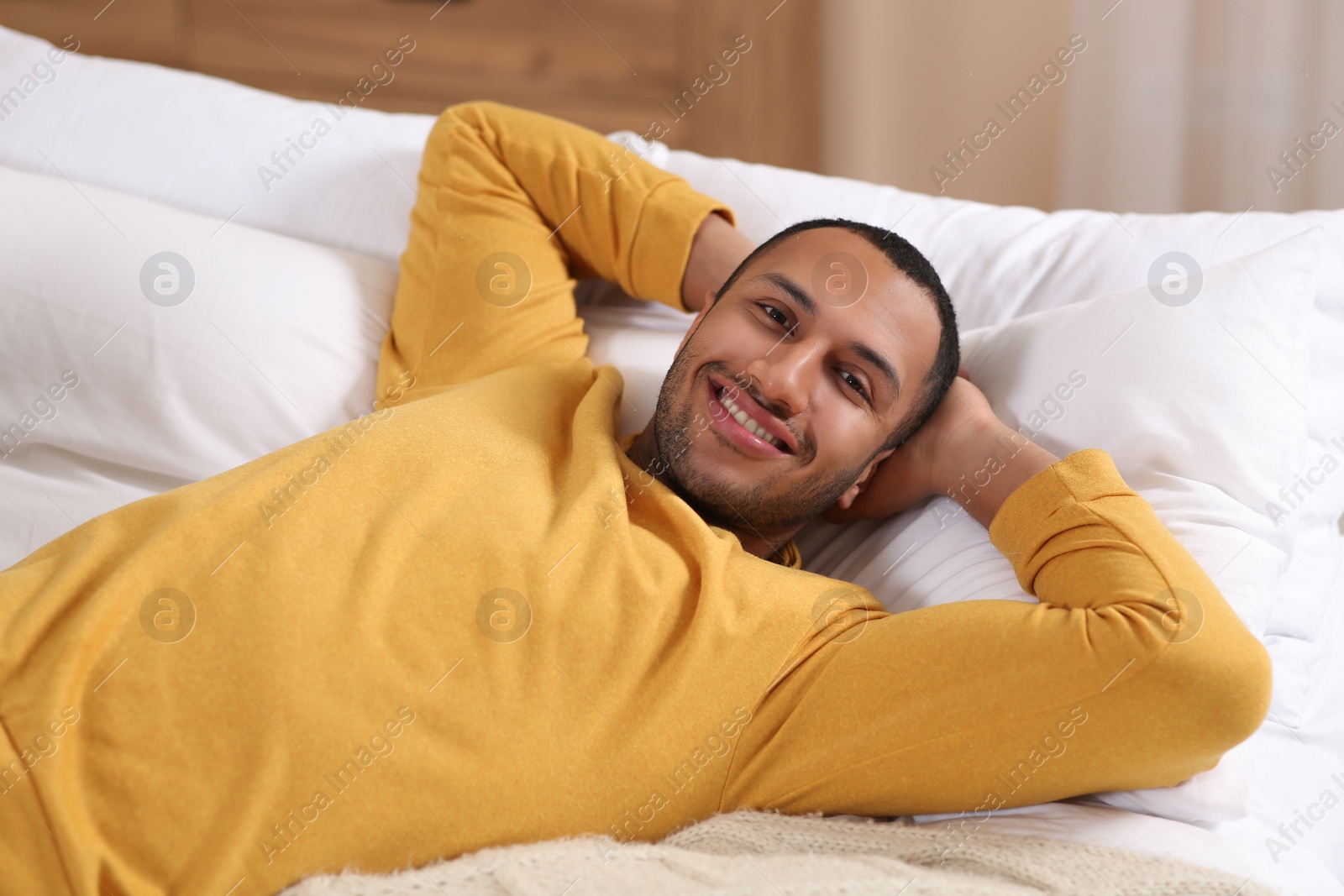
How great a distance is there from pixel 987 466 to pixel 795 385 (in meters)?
0.21

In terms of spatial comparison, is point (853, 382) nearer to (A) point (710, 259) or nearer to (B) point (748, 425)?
(B) point (748, 425)

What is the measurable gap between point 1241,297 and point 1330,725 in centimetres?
44

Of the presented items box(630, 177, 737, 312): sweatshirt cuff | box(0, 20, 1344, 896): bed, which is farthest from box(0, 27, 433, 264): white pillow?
box(630, 177, 737, 312): sweatshirt cuff

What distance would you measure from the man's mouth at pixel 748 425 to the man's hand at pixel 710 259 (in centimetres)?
27

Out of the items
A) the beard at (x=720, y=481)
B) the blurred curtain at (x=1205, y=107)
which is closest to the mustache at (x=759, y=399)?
the beard at (x=720, y=481)

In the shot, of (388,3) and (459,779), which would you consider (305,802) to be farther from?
(388,3)

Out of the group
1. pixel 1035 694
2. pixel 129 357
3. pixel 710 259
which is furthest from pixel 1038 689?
pixel 129 357

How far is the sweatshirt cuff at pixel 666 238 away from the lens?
1264 mm

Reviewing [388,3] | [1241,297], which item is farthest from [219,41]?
[1241,297]

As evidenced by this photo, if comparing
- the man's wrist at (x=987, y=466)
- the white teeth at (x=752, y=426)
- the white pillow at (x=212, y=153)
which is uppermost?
the white pillow at (x=212, y=153)

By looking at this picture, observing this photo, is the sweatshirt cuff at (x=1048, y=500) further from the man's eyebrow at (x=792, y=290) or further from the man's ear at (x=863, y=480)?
the man's eyebrow at (x=792, y=290)

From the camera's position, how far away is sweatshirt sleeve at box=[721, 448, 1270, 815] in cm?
74

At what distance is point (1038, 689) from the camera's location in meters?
0.76

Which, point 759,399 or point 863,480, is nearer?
point 759,399
